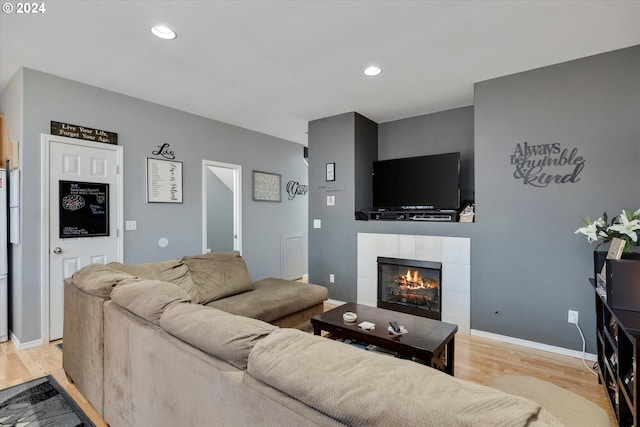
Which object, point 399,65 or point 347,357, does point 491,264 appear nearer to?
point 399,65

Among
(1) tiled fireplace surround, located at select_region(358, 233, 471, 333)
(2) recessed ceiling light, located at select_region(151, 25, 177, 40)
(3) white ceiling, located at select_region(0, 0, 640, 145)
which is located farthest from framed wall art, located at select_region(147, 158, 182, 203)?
(1) tiled fireplace surround, located at select_region(358, 233, 471, 333)

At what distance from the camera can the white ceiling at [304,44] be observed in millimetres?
2133

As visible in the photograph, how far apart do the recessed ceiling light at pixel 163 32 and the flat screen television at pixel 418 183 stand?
2810 mm

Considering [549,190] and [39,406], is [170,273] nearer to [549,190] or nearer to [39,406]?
[39,406]

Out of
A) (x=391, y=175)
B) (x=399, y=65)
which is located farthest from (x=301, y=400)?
(x=391, y=175)

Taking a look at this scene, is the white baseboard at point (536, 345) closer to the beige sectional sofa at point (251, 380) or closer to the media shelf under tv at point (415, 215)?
the media shelf under tv at point (415, 215)

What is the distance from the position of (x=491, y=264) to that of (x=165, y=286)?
3.02 m

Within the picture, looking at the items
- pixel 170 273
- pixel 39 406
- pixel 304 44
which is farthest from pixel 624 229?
pixel 39 406

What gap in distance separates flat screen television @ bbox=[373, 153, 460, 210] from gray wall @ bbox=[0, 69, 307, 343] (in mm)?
1975

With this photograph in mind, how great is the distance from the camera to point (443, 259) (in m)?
3.56

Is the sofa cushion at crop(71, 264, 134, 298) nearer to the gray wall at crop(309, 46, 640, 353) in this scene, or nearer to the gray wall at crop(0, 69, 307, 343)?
the gray wall at crop(0, 69, 307, 343)

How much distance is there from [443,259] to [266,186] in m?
3.04

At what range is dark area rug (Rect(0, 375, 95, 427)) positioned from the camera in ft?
6.08

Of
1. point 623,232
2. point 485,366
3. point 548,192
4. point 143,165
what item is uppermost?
point 143,165
